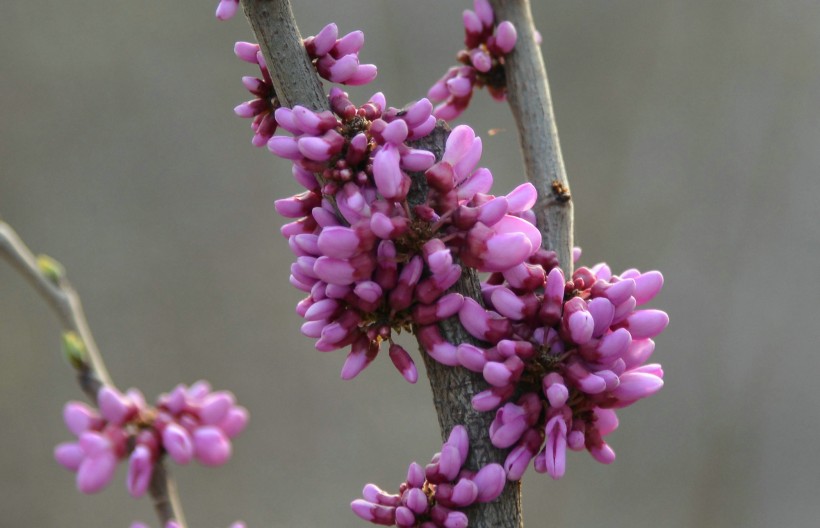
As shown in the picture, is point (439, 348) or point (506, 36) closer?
point (439, 348)

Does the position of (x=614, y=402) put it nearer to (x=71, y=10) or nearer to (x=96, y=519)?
(x=96, y=519)

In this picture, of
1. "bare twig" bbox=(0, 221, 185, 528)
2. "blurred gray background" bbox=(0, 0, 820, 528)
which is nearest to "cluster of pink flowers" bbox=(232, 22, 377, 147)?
"bare twig" bbox=(0, 221, 185, 528)

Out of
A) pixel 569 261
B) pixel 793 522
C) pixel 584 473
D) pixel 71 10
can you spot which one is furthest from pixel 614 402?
pixel 71 10

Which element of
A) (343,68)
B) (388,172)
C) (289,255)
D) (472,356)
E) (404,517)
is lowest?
(404,517)

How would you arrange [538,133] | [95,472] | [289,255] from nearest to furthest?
[95,472] → [538,133] → [289,255]

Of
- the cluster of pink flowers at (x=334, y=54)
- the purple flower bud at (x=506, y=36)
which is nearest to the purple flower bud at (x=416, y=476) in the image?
the cluster of pink flowers at (x=334, y=54)

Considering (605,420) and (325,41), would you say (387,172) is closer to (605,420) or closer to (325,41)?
(325,41)

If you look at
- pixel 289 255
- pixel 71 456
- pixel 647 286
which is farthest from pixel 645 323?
pixel 289 255
